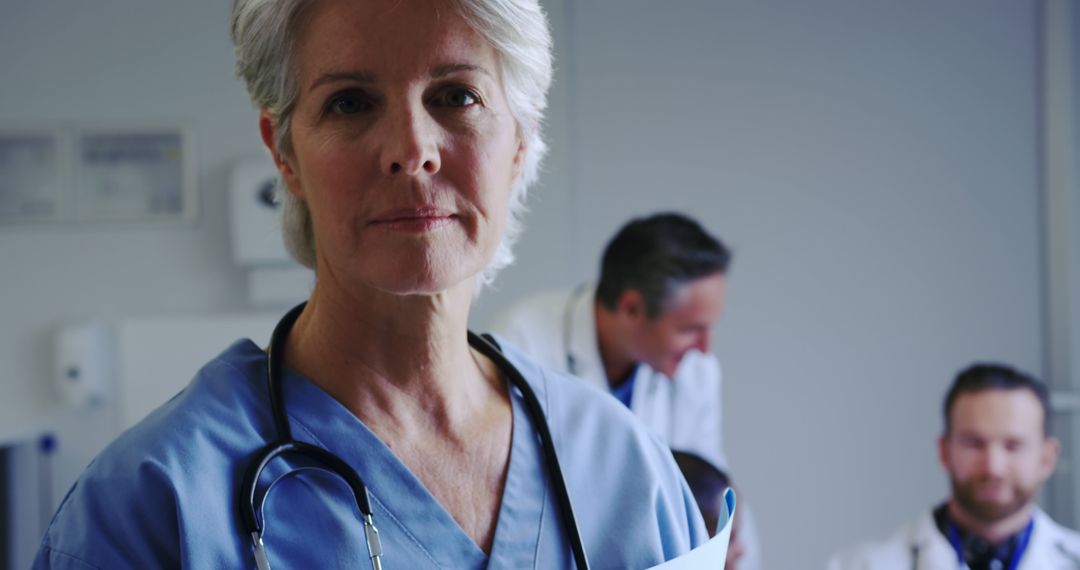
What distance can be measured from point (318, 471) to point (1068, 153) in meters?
2.73

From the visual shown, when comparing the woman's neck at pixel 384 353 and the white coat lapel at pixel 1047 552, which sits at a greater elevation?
the woman's neck at pixel 384 353

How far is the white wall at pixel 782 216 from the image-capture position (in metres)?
2.84

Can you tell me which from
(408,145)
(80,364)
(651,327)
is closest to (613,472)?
(408,145)

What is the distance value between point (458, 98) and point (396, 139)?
0.22 feet

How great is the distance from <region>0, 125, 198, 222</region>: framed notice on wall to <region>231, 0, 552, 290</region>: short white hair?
225 cm

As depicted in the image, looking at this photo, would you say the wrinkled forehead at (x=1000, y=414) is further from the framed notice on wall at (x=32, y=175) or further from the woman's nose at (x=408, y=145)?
the framed notice on wall at (x=32, y=175)

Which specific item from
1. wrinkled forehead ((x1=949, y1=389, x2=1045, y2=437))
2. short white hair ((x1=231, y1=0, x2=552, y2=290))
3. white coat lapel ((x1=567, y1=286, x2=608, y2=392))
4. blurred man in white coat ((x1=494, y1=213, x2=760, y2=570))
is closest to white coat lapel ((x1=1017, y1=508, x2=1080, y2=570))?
wrinkled forehead ((x1=949, y1=389, x2=1045, y2=437))

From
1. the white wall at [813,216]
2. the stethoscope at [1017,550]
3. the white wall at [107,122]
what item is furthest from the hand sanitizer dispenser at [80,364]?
the stethoscope at [1017,550]

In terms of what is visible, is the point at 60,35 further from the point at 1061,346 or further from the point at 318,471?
the point at 1061,346

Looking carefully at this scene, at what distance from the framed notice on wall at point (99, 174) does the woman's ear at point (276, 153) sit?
7.37 ft

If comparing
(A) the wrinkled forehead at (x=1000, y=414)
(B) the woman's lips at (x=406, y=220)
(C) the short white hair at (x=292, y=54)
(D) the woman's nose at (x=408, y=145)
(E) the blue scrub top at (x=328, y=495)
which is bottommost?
(A) the wrinkled forehead at (x=1000, y=414)

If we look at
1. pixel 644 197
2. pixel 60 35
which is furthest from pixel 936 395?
pixel 60 35

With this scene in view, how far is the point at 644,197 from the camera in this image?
288cm

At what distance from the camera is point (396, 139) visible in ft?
2.19
